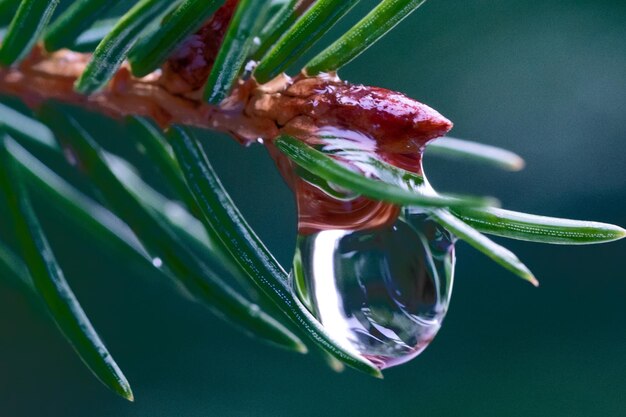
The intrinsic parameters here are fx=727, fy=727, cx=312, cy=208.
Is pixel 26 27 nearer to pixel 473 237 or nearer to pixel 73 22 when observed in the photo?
pixel 73 22

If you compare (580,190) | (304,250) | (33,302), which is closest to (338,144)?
(304,250)

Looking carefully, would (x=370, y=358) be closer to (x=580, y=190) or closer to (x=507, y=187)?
(x=507, y=187)

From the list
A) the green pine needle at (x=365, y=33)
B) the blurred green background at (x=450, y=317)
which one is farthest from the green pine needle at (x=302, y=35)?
the blurred green background at (x=450, y=317)

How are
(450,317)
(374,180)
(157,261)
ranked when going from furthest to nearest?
(450,317) → (157,261) → (374,180)

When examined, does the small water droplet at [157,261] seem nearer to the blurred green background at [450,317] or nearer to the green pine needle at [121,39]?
the green pine needle at [121,39]

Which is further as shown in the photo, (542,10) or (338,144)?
(542,10)

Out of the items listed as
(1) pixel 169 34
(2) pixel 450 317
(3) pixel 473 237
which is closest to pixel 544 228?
(3) pixel 473 237

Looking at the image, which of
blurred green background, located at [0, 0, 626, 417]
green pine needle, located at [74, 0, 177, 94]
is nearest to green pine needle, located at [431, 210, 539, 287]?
green pine needle, located at [74, 0, 177, 94]
